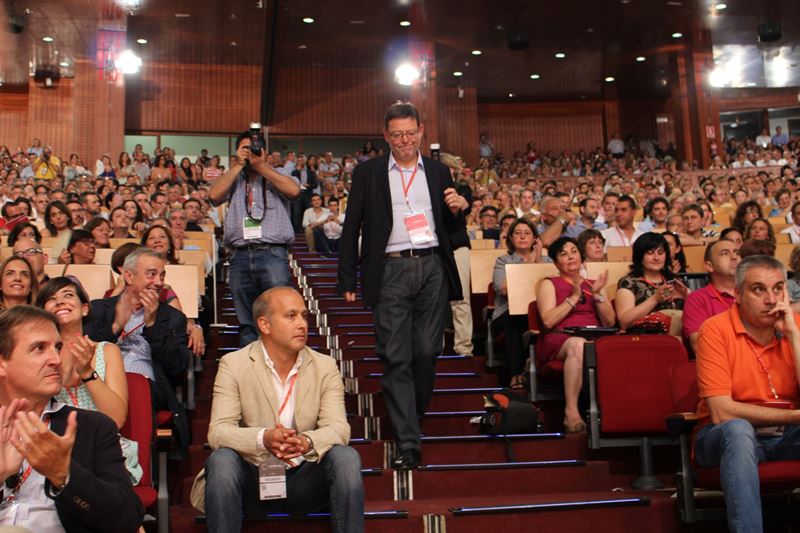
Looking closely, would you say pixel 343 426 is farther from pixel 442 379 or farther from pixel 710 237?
pixel 710 237

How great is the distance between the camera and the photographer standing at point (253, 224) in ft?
12.2

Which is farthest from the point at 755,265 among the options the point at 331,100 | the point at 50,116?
the point at 50,116

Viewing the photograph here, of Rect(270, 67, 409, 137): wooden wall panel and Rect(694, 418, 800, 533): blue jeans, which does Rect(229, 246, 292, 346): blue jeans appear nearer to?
Rect(694, 418, 800, 533): blue jeans

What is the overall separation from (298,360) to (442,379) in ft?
6.03

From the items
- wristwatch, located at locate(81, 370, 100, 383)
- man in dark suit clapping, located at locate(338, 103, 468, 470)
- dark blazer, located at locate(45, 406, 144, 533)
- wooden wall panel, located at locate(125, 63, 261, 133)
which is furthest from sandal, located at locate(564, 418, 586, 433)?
wooden wall panel, located at locate(125, 63, 261, 133)

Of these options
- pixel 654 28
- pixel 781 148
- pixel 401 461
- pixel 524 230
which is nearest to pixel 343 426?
pixel 401 461

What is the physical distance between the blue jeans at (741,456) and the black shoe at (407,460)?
3.39 feet

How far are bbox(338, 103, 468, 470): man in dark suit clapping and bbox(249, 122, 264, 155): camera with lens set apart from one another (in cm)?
58

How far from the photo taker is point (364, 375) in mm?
4418

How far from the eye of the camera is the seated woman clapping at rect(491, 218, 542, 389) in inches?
170

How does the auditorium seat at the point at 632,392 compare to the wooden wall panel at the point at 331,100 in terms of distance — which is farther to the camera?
the wooden wall panel at the point at 331,100

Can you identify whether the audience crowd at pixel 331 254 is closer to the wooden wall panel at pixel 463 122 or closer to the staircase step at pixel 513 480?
the staircase step at pixel 513 480

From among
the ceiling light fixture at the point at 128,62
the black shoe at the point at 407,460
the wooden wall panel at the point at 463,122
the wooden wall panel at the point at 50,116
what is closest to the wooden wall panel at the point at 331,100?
the wooden wall panel at the point at 463,122

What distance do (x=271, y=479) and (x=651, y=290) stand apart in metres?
2.30
